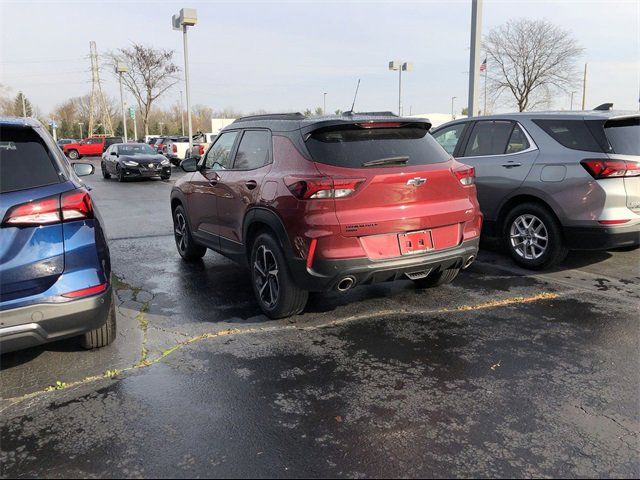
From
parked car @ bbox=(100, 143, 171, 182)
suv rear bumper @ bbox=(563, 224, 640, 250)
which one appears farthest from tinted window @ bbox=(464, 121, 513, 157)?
parked car @ bbox=(100, 143, 171, 182)

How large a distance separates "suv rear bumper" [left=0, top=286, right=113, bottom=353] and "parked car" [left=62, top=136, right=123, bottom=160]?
44495 mm

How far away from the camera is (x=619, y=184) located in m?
5.23

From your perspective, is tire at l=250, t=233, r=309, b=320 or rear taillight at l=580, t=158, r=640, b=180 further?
rear taillight at l=580, t=158, r=640, b=180

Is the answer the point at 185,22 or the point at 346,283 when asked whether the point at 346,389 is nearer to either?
the point at 346,283

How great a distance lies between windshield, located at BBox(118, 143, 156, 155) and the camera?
20.7 metres

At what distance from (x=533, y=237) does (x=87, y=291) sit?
187 inches

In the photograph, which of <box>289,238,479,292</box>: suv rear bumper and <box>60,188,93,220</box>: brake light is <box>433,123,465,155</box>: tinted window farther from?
<box>60,188,93,220</box>: brake light

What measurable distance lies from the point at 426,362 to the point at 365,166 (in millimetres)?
1548

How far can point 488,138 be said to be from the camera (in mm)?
6668

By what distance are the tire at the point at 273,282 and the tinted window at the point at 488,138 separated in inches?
136

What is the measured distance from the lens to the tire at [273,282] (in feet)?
14.2

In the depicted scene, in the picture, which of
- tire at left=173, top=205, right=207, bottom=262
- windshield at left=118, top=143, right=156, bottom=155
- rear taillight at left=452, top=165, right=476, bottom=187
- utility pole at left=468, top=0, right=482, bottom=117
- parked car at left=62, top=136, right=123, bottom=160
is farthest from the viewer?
parked car at left=62, top=136, right=123, bottom=160

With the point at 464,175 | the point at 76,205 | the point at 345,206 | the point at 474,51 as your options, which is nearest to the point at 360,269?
the point at 345,206

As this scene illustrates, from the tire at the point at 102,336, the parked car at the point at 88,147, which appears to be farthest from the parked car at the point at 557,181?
the parked car at the point at 88,147
